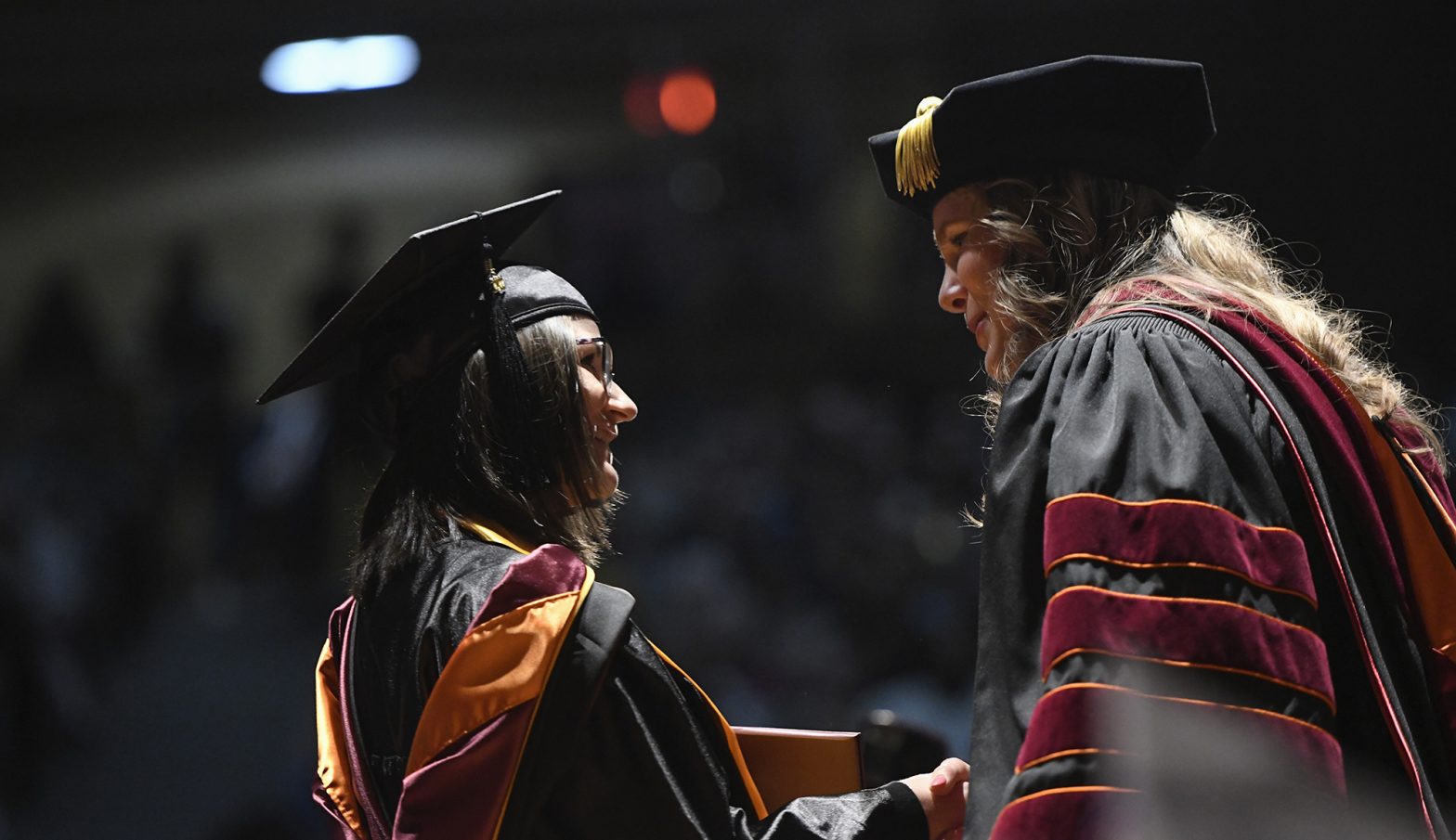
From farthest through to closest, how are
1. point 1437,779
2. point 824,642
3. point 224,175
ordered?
point 224,175 → point 824,642 → point 1437,779

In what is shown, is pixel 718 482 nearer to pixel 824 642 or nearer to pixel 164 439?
pixel 824 642

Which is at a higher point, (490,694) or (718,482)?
(490,694)

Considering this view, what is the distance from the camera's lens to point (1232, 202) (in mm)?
4082

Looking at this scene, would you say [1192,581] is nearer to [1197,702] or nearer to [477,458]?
[1197,702]

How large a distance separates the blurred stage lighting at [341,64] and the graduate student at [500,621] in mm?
3785

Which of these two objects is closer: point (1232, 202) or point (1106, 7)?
point (1232, 202)

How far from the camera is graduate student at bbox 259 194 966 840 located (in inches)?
64.7

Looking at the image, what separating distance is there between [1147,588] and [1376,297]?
3572mm

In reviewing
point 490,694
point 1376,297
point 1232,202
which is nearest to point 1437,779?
point 490,694

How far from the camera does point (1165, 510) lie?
127cm

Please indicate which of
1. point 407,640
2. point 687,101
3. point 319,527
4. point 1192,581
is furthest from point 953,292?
point 319,527

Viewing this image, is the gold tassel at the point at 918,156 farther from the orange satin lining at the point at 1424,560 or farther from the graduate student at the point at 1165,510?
the orange satin lining at the point at 1424,560

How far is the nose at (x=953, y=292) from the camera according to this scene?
177 centimetres

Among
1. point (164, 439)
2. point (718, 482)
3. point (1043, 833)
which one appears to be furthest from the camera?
point (164, 439)
